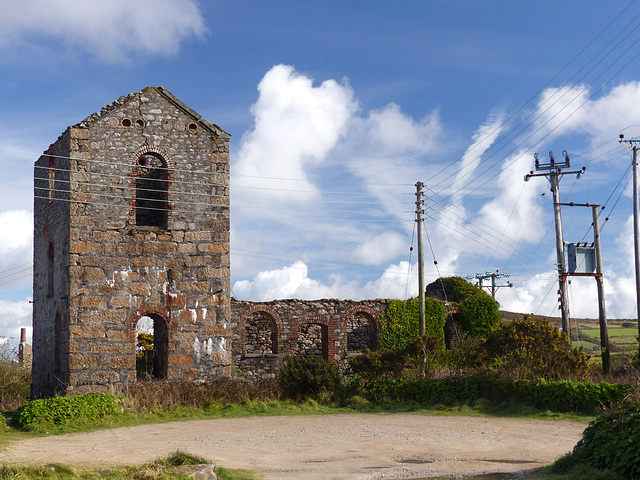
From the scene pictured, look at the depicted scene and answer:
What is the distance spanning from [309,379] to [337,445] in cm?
687

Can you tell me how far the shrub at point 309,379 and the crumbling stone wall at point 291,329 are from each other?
491cm

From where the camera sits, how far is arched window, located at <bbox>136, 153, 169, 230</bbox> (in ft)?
64.2

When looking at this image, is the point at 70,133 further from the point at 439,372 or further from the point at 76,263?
the point at 439,372

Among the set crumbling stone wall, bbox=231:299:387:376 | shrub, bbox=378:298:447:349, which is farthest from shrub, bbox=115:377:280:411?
shrub, bbox=378:298:447:349

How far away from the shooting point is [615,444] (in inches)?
354

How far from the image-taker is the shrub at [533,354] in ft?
57.6

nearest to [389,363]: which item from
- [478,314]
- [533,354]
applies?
[533,354]

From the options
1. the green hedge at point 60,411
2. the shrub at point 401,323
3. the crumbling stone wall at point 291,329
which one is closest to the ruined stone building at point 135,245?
the green hedge at point 60,411

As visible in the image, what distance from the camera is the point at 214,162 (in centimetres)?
2020

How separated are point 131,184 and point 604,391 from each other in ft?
42.8

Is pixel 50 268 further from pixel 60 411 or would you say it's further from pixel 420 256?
pixel 420 256

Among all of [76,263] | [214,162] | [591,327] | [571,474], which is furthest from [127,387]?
[591,327]

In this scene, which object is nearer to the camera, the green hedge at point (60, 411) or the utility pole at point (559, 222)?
the green hedge at point (60, 411)

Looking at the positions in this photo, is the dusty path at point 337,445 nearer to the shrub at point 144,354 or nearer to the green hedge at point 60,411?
the green hedge at point 60,411
